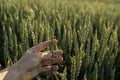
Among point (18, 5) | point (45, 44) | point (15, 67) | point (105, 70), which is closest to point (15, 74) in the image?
point (15, 67)

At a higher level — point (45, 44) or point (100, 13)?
point (45, 44)

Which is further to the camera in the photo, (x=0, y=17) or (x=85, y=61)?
(x=0, y=17)

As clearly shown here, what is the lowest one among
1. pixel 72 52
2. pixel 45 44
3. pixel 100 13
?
pixel 100 13

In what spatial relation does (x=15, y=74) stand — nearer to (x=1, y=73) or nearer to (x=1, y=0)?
(x=1, y=73)

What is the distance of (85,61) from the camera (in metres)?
1.41

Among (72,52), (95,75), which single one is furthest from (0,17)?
(95,75)

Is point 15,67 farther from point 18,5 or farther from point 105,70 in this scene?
point 18,5

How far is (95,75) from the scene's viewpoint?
1.29 meters

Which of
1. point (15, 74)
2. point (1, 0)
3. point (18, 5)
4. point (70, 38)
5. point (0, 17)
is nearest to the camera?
point (15, 74)

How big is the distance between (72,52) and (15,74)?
0.42 m

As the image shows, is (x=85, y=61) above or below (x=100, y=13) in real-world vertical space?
above

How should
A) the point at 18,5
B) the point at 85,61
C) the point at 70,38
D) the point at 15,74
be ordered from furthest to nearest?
1. the point at 18,5
2. the point at 70,38
3. the point at 85,61
4. the point at 15,74

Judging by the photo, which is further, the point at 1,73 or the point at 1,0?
the point at 1,0

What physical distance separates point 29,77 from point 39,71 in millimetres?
54
